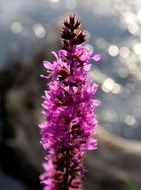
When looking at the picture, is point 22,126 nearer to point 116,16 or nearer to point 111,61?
point 111,61

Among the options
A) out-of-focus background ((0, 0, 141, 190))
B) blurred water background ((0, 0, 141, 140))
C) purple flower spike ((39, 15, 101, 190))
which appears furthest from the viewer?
blurred water background ((0, 0, 141, 140))

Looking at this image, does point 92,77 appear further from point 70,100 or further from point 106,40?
point 70,100

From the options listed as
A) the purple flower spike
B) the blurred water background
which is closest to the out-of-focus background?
the blurred water background

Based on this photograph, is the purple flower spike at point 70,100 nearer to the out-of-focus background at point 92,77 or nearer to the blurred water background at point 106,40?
the out-of-focus background at point 92,77

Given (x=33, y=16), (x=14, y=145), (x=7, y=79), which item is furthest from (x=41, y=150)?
(x=33, y=16)

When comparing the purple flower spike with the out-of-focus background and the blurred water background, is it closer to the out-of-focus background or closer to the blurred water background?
the out-of-focus background

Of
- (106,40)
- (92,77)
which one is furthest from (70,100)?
(106,40)

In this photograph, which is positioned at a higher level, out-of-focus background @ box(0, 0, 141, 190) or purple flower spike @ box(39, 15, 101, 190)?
out-of-focus background @ box(0, 0, 141, 190)
